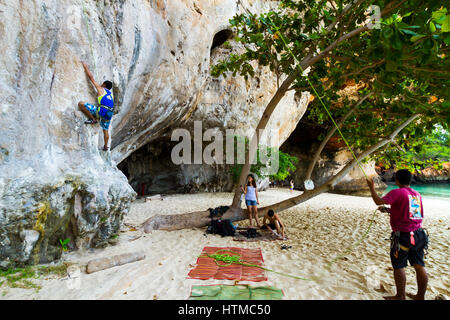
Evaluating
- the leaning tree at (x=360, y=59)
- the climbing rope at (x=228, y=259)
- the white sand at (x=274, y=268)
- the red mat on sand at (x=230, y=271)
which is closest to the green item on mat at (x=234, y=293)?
the white sand at (x=274, y=268)

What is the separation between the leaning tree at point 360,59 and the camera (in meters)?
2.16

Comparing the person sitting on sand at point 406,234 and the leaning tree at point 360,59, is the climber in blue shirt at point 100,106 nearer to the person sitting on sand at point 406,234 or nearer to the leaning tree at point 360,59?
the leaning tree at point 360,59

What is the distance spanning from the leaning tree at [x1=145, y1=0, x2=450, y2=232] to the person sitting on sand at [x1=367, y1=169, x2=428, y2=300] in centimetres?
133

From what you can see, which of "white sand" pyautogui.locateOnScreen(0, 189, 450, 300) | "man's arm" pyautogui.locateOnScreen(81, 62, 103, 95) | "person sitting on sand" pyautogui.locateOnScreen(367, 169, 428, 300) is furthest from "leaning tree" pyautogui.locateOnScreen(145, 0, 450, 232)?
"man's arm" pyautogui.locateOnScreen(81, 62, 103, 95)

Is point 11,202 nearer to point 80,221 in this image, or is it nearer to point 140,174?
point 80,221

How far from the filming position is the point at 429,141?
689 cm

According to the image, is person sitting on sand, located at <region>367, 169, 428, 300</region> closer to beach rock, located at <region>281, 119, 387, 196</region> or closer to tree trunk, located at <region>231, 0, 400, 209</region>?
tree trunk, located at <region>231, 0, 400, 209</region>

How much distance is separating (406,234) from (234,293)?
75.8 inches

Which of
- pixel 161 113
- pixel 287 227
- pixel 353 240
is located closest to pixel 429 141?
pixel 353 240

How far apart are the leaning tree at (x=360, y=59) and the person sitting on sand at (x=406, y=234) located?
133 centimetres

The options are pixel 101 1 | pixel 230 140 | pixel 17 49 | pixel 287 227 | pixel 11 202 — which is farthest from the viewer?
pixel 230 140

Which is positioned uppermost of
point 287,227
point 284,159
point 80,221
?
point 284,159

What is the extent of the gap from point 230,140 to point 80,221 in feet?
30.7

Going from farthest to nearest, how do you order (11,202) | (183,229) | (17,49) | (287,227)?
(287,227) → (183,229) → (17,49) → (11,202)
